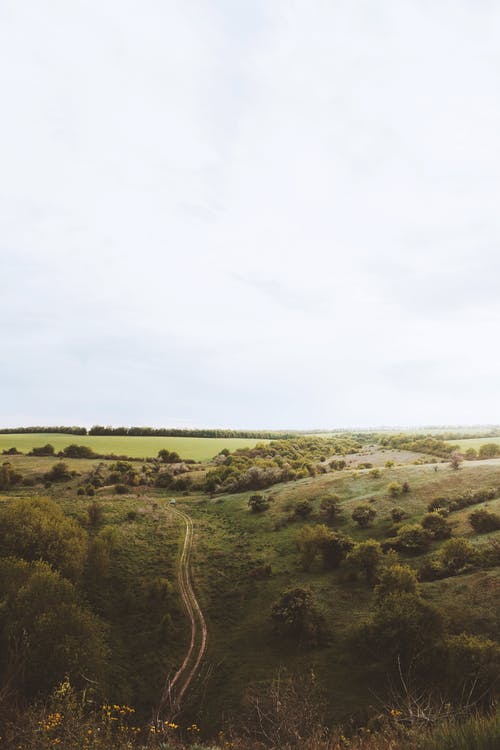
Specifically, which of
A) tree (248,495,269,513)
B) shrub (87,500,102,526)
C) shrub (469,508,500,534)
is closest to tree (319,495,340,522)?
tree (248,495,269,513)

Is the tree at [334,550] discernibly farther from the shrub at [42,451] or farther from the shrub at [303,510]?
the shrub at [42,451]

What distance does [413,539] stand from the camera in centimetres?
4947

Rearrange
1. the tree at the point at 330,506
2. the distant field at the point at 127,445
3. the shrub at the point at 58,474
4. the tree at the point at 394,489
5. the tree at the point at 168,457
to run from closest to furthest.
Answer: the tree at the point at 330,506
the tree at the point at 394,489
the shrub at the point at 58,474
the tree at the point at 168,457
the distant field at the point at 127,445

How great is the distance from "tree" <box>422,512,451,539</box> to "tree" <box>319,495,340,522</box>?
53.8 ft

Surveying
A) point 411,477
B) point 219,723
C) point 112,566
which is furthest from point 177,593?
point 411,477

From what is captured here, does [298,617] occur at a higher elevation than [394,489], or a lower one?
lower

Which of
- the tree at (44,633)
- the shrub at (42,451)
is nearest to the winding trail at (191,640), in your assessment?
the tree at (44,633)

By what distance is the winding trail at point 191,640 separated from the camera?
30859 millimetres

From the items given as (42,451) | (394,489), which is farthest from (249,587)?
(42,451)

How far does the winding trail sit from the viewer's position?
30.9 meters

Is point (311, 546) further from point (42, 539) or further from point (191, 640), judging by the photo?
point (42, 539)

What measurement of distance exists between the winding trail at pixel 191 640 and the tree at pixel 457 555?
1078 inches

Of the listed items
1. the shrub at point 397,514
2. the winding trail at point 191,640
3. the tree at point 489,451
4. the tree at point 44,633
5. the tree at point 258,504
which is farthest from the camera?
the tree at point 489,451

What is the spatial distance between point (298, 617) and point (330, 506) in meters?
32.1
